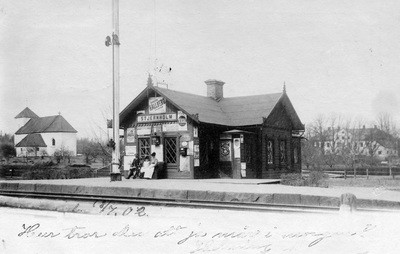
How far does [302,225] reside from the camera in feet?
26.0

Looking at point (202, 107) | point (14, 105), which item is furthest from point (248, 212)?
point (202, 107)

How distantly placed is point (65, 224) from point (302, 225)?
463 centimetres

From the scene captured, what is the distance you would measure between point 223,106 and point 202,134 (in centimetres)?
432

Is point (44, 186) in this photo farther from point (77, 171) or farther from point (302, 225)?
point (302, 225)

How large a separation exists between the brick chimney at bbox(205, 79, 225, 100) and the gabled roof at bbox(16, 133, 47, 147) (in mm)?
30016

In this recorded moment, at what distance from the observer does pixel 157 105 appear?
20.8m

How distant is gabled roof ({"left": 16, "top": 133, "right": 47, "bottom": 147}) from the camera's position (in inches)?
1975

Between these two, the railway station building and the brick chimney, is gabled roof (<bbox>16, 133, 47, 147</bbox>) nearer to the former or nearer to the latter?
the brick chimney

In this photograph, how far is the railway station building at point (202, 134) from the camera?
65.1 feet

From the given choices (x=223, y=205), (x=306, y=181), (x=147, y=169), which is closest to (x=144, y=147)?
(x=147, y=169)

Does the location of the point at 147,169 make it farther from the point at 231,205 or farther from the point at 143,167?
the point at 231,205

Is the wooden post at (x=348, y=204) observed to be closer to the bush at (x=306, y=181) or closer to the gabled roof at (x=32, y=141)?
the bush at (x=306, y=181)

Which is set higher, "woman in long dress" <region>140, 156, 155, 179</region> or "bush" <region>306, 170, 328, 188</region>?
"woman in long dress" <region>140, 156, 155, 179</region>
